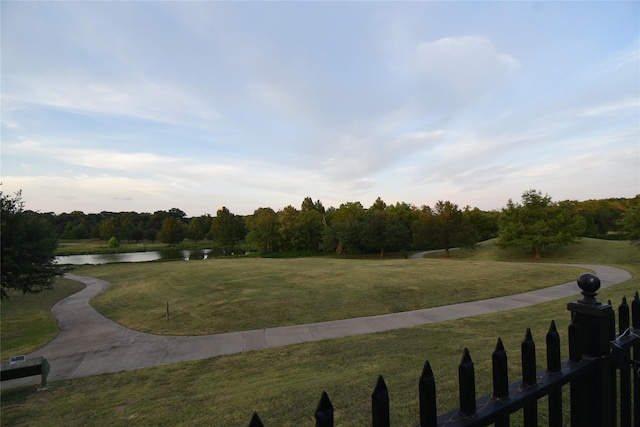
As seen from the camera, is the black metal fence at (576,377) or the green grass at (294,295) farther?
the green grass at (294,295)

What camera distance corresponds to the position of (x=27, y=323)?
14469 millimetres

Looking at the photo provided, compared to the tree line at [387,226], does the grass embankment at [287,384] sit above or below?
below

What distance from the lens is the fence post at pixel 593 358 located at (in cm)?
203

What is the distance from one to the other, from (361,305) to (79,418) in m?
9.87

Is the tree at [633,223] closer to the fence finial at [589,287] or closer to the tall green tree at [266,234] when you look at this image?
the fence finial at [589,287]

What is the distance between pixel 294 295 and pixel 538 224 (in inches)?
1268

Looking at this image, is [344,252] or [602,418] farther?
[344,252]

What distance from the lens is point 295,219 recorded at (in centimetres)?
6147

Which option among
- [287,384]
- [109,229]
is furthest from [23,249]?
[109,229]

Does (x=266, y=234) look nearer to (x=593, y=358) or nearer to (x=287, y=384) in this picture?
(x=287, y=384)

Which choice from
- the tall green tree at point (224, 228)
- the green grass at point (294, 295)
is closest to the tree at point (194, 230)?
the tall green tree at point (224, 228)

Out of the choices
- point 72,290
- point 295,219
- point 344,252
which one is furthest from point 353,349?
point 295,219

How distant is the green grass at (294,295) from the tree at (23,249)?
349 centimetres

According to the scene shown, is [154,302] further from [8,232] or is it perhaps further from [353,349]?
[353,349]
